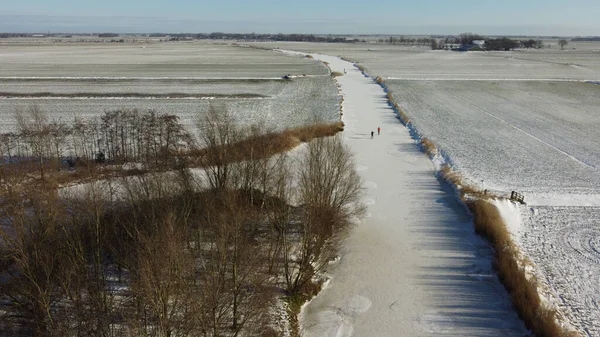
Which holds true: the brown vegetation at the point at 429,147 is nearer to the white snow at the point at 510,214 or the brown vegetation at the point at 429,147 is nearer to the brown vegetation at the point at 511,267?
the brown vegetation at the point at 511,267

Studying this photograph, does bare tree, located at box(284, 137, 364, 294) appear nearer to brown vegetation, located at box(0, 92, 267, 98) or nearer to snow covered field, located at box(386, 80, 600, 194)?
snow covered field, located at box(386, 80, 600, 194)

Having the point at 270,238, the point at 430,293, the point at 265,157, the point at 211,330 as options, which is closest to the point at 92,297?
the point at 211,330

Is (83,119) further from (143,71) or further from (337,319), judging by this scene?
(143,71)

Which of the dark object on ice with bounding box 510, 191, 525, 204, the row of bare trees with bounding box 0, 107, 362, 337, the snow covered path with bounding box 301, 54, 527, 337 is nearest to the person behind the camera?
the row of bare trees with bounding box 0, 107, 362, 337

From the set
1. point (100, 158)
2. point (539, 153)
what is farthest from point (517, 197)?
point (100, 158)

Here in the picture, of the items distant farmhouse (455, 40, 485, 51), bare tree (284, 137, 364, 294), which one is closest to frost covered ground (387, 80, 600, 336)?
bare tree (284, 137, 364, 294)

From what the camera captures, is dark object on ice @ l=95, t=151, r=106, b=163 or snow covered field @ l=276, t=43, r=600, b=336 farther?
dark object on ice @ l=95, t=151, r=106, b=163

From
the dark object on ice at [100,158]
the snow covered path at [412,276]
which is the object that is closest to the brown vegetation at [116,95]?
the dark object on ice at [100,158]
